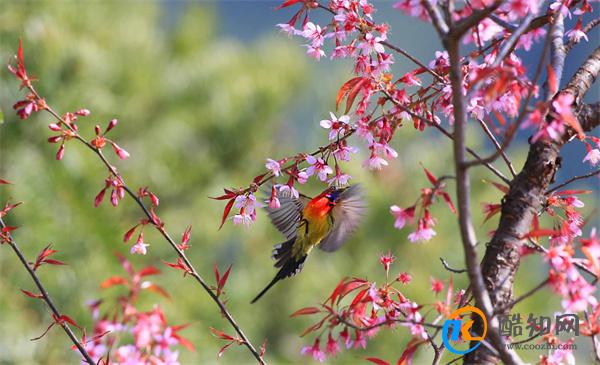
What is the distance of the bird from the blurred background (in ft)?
8.92

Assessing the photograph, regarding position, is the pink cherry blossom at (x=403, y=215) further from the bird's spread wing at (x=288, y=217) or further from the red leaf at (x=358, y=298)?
the bird's spread wing at (x=288, y=217)

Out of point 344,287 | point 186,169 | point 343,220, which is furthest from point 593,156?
point 186,169

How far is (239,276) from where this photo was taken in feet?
19.0

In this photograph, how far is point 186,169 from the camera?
5.69 meters

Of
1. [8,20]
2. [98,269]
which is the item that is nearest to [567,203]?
[98,269]

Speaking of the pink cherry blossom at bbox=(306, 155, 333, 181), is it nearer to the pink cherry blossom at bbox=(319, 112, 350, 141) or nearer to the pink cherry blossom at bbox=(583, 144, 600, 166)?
the pink cherry blossom at bbox=(319, 112, 350, 141)

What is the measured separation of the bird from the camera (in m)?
1.35

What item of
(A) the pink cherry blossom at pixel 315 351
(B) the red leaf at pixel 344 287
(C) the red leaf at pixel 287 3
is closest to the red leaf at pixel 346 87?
(C) the red leaf at pixel 287 3

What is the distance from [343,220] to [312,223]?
86mm

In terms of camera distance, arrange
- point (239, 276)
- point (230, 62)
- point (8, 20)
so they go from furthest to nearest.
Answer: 1. point (230, 62)
2. point (239, 276)
3. point (8, 20)

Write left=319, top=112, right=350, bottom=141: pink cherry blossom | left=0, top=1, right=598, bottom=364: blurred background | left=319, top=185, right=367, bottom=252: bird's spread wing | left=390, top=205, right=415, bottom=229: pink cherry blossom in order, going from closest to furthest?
1. left=390, top=205, right=415, bottom=229: pink cherry blossom
2. left=319, top=112, right=350, bottom=141: pink cherry blossom
3. left=319, top=185, right=367, bottom=252: bird's spread wing
4. left=0, top=1, right=598, bottom=364: blurred background

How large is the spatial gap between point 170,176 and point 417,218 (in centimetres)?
499

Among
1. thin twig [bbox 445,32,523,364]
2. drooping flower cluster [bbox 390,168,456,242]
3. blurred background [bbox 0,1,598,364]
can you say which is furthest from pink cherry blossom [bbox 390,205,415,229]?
blurred background [bbox 0,1,598,364]

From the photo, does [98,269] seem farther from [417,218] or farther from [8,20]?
[417,218]
